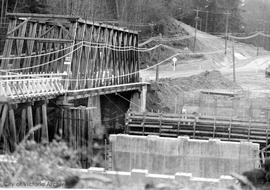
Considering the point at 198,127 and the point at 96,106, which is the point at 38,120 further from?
the point at 96,106

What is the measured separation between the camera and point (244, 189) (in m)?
9.04

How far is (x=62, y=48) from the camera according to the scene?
120ft

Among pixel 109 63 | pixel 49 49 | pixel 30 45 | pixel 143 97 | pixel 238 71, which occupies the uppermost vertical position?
pixel 30 45

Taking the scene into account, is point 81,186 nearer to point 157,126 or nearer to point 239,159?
point 239,159

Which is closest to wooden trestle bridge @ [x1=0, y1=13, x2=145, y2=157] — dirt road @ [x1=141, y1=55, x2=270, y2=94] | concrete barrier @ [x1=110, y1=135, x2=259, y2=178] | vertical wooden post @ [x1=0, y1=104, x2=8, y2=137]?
vertical wooden post @ [x1=0, y1=104, x2=8, y2=137]

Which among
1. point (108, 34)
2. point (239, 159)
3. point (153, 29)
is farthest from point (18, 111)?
point (153, 29)

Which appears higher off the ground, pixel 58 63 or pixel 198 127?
pixel 58 63

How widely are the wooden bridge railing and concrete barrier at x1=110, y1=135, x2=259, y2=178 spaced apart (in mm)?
A: 5130

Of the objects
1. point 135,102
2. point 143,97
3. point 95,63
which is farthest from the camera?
point 143,97

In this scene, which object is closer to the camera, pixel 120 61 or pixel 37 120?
pixel 37 120

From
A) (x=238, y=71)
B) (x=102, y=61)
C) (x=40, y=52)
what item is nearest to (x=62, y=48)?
(x=40, y=52)

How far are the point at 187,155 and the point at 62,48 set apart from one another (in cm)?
1123

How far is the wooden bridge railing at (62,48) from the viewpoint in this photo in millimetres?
33812

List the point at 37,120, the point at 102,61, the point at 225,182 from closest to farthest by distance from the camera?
1. the point at 225,182
2. the point at 37,120
3. the point at 102,61
